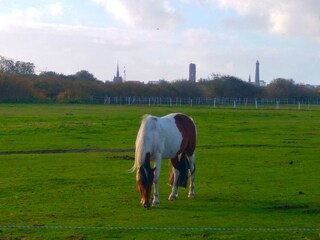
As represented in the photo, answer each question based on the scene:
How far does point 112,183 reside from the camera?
1830cm

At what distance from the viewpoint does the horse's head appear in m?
14.6

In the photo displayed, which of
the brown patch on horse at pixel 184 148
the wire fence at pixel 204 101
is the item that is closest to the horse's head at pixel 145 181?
the brown patch on horse at pixel 184 148

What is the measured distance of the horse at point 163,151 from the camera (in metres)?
14.9

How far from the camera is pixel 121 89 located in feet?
364

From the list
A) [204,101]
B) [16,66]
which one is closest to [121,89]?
[204,101]

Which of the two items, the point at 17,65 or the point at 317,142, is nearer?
the point at 317,142

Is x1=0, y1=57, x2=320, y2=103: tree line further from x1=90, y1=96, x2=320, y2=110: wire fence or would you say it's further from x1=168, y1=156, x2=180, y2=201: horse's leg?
x1=168, y1=156, x2=180, y2=201: horse's leg

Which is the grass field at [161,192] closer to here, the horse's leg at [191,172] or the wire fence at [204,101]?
the horse's leg at [191,172]

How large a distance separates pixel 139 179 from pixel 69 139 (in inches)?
809

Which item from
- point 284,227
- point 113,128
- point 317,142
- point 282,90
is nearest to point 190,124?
point 284,227

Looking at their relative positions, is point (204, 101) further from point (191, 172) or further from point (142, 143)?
point (142, 143)

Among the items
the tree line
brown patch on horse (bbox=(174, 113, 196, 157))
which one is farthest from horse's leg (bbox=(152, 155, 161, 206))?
the tree line

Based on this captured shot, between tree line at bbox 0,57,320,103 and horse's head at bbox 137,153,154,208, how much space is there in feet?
272

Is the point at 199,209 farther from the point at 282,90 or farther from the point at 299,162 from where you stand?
the point at 282,90
